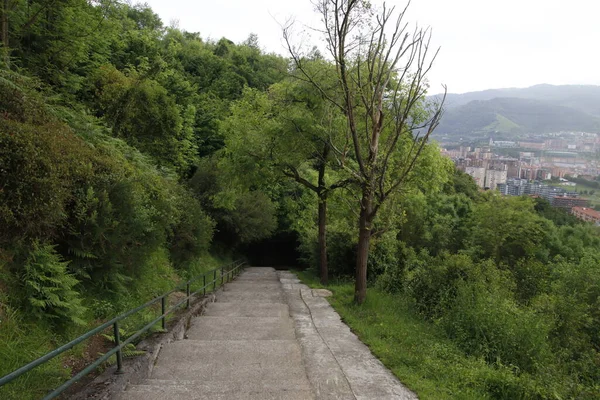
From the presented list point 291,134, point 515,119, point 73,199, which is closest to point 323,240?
point 291,134

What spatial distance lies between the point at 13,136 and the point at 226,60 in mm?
43157

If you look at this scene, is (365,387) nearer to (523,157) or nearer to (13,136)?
(13,136)

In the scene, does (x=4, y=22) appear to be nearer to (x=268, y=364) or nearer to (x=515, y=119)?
(x=268, y=364)

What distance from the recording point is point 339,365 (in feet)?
18.0

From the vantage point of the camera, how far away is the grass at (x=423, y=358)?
4949 mm

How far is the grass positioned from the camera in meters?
4.95

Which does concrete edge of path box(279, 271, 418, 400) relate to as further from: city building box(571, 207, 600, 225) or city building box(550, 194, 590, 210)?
city building box(550, 194, 590, 210)

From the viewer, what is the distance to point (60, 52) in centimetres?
1258

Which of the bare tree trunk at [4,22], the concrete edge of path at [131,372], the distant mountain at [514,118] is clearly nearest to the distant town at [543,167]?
the distant mountain at [514,118]

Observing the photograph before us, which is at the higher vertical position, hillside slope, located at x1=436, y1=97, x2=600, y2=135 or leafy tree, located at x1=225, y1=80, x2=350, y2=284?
hillside slope, located at x1=436, y1=97, x2=600, y2=135

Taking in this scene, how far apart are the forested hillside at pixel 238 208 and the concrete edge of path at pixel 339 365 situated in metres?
0.61

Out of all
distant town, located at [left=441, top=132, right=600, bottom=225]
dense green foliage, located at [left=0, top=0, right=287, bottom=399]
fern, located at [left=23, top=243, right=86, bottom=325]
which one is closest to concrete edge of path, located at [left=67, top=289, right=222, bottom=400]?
Result: dense green foliage, located at [left=0, top=0, right=287, bottom=399]

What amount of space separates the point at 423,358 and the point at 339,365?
4.60ft

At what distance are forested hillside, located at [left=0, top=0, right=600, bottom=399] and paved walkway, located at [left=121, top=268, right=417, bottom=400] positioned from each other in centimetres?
82
